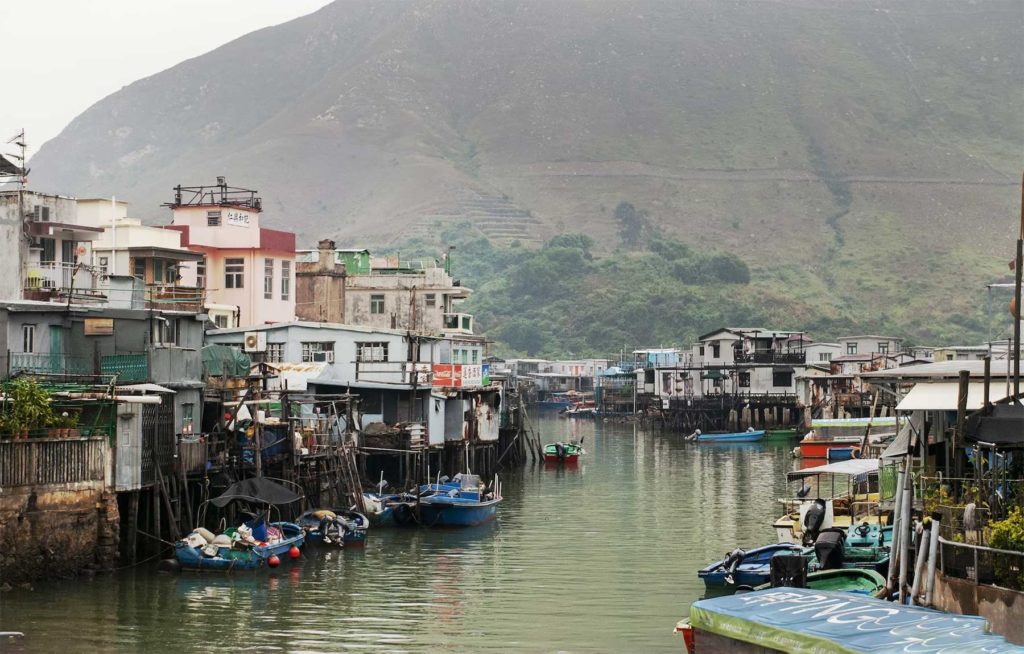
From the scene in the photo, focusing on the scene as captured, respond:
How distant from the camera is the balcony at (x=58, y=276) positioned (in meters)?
46.2

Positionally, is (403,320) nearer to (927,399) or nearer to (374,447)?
(374,447)

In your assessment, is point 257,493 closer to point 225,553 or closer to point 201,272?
point 225,553

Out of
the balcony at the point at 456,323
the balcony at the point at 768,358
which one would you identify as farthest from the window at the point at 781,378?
the balcony at the point at 456,323

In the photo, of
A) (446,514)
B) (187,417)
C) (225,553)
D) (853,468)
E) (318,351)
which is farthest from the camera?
(318,351)

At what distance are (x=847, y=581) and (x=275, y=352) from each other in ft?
110

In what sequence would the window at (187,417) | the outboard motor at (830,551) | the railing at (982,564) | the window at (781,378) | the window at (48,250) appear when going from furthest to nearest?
1. the window at (781,378)
2. the window at (48,250)
3. the window at (187,417)
4. the outboard motor at (830,551)
5. the railing at (982,564)

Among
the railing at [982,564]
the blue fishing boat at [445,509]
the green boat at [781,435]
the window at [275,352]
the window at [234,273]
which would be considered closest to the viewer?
the railing at [982,564]

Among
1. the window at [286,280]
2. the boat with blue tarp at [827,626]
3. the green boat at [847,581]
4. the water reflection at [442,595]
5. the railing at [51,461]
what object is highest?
the window at [286,280]

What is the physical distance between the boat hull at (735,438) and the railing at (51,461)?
233 feet

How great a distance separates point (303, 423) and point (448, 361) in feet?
59.4

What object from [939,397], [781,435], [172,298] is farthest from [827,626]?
[781,435]

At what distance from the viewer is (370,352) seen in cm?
6072

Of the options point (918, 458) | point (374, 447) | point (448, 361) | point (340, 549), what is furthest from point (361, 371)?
point (918, 458)

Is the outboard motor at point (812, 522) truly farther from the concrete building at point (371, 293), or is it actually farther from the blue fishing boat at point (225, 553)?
the concrete building at point (371, 293)
